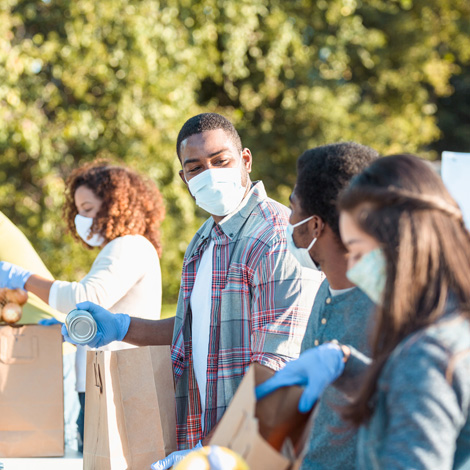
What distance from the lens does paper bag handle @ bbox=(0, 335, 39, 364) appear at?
2.77 metres

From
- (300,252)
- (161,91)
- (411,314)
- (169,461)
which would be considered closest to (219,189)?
(300,252)

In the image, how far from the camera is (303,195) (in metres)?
1.83

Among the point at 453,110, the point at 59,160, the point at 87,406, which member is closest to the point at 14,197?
the point at 59,160

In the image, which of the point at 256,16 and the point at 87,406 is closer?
the point at 87,406

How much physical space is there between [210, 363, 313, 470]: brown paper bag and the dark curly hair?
5.73ft

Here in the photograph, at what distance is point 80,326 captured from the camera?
2447 mm

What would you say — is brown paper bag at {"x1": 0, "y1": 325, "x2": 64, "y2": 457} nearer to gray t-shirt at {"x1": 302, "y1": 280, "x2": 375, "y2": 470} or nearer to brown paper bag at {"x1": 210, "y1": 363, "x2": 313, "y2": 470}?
gray t-shirt at {"x1": 302, "y1": 280, "x2": 375, "y2": 470}

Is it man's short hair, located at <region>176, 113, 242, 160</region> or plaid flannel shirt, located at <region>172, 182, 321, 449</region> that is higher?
man's short hair, located at <region>176, 113, 242, 160</region>

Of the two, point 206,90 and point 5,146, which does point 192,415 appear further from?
point 206,90

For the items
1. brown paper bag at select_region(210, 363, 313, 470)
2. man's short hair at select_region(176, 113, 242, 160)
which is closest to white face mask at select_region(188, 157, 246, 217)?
man's short hair at select_region(176, 113, 242, 160)

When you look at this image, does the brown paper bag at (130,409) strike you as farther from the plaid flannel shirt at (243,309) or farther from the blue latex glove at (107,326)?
the blue latex glove at (107,326)

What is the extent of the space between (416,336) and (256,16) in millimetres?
9842

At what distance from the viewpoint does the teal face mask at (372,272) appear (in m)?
1.27

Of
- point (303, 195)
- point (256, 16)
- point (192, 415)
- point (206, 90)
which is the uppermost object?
point (256, 16)
